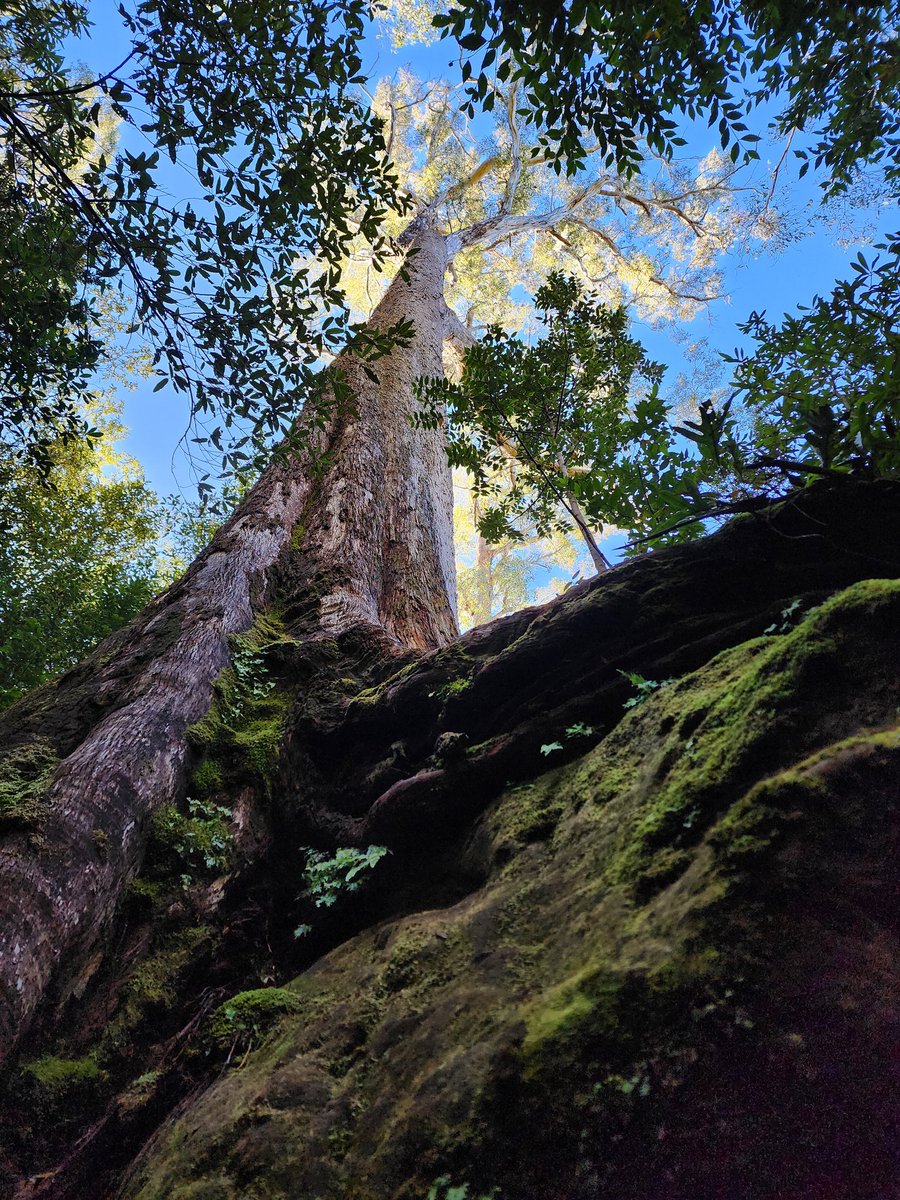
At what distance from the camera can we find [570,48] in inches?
91.0

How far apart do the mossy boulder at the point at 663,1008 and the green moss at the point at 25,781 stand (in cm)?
112

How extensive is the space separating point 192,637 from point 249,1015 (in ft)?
6.78

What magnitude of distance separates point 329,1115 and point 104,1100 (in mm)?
985

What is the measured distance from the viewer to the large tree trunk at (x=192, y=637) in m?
2.10

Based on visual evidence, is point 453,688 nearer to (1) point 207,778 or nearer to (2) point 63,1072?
(1) point 207,778

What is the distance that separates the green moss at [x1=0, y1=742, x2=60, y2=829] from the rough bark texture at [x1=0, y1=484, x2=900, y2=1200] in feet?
1.67

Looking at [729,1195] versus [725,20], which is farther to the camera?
[725,20]

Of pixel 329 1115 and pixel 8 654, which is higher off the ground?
pixel 8 654

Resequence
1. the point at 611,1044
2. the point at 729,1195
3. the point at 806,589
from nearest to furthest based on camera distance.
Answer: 1. the point at 729,1195
2. the point at 611,1044
3. the point at 806,589

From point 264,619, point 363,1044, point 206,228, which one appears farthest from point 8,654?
point 363,1044

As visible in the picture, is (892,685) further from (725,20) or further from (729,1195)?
(725,20)

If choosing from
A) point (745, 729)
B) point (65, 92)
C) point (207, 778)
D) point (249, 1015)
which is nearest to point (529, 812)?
point (745, 729)

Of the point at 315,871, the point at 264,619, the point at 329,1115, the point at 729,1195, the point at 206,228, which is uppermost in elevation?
the point at 206,228

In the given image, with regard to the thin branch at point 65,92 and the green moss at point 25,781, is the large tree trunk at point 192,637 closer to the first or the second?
the green moss at point 25,781
